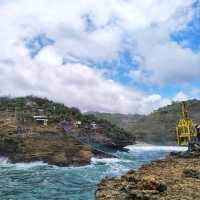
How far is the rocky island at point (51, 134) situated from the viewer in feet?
254

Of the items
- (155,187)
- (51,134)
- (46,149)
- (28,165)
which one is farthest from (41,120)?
(155,187)

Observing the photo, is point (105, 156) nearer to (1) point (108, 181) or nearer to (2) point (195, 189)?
(1) point (108, 181)

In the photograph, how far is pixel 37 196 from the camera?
40.7m

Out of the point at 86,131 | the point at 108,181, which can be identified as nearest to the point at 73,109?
the point at 86,131

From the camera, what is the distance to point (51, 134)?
285 feet

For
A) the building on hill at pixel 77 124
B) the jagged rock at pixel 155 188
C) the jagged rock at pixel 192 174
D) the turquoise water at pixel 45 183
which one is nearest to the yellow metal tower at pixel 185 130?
the turquoise water at pixel 45 183

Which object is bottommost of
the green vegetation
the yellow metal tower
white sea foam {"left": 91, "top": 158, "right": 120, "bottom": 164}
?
white sea foam {"left": 91, "top": 158, "right": 120, "bottom": 164}

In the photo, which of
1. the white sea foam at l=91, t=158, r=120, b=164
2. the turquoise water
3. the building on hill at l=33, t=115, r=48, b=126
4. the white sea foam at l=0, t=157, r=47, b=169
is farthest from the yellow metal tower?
the building on hill at l=33, t=115, r=48, b=126

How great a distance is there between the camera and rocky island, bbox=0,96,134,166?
254 feet

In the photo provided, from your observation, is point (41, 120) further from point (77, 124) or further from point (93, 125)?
point (93, 125)

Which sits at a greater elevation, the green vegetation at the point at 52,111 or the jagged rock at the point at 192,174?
the green vegetation at the point at 52,111

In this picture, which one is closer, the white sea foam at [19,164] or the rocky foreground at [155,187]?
the rocky foreground at [155,187]

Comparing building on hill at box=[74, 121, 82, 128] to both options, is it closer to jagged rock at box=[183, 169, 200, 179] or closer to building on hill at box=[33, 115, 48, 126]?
building on hill at box=[33, 115, 48, 126]

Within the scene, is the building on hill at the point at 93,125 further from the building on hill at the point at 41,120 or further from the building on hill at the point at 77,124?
Answer: the building on hill at the point at 41,120
